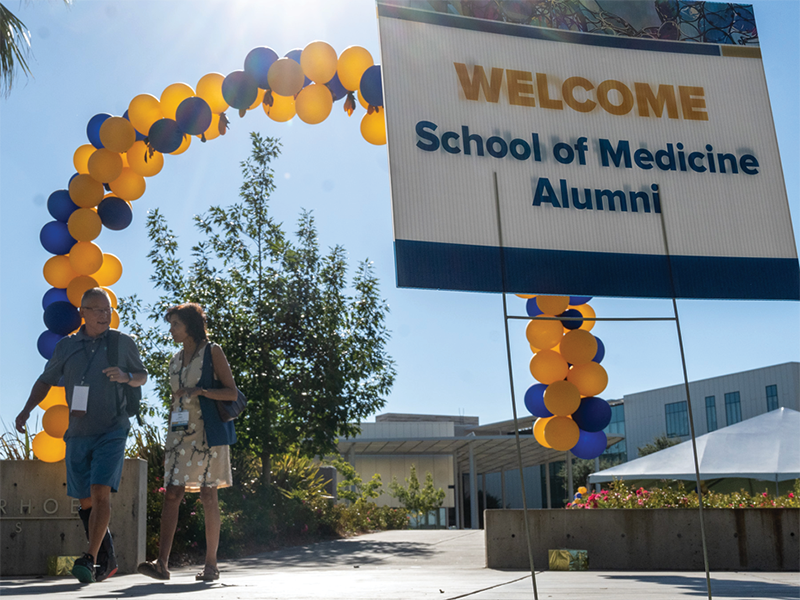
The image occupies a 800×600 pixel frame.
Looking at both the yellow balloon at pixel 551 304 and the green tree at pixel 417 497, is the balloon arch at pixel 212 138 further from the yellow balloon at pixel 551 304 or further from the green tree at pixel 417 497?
the green tree at pixel 417 497

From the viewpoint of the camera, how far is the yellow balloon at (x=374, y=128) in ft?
21.1

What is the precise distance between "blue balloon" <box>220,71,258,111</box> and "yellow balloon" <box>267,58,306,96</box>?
0.60ft

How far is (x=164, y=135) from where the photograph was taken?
6465mm

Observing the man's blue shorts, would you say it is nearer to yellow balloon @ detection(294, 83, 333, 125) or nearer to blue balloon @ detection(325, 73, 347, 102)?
yellow balloon @ detection(294, 83, 333, 125)

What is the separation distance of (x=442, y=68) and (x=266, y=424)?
28.6ft

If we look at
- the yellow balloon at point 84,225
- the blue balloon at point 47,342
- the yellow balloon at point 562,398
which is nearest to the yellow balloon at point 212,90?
the yellow balloon at point 84,225

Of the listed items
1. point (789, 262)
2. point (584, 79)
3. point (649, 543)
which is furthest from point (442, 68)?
point (649, 543)

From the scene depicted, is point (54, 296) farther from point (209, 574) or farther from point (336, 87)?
point (209, 574)

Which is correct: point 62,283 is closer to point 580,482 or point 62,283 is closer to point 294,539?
point 294,539

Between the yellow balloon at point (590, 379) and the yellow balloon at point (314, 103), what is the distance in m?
3.26

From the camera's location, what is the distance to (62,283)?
6.18m

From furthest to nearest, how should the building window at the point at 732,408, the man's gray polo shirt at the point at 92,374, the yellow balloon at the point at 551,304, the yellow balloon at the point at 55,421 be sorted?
1. the building window at the point at 732,408
2. the yellow balloon at the point at 551,304
3. the yellow balloon at the point at 55,421
4. the man's gray polo shirt at the point at 92,374

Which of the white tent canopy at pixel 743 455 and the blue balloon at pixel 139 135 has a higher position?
the blue balloon at pixel 139 135

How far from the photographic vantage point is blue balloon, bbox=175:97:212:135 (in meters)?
6.48
